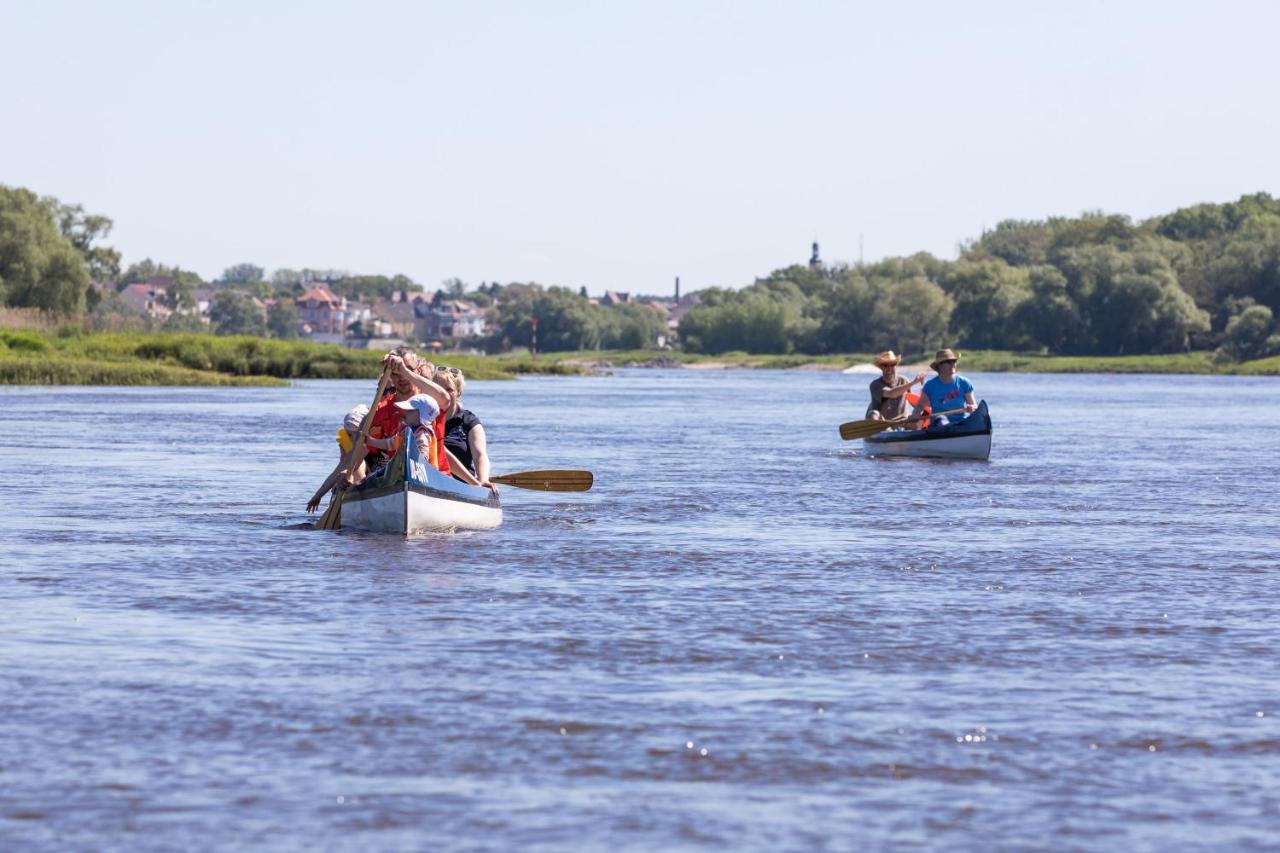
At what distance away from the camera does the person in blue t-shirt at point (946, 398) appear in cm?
3203

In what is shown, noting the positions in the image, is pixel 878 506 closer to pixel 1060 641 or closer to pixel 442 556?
pixel 442 556

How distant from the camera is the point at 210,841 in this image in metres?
7.89

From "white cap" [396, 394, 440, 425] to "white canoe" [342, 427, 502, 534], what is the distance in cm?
39

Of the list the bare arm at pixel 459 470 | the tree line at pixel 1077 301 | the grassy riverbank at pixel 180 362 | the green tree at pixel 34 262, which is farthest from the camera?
the tree line at pixel 1077 301

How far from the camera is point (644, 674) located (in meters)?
11.4

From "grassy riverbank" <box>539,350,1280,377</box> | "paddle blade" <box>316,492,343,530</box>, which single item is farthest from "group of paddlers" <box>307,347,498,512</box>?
"grassy riverbank" <box>539,350,1280,377</box>

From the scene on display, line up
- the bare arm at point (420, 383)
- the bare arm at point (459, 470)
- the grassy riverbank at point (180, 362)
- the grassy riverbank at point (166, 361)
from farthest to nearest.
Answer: the grassy riverbank at point (180, 362)
the grassy riverbank at point (166, 361)
the bare arm at point (459, 470)
the bare arm at point (420, 383)

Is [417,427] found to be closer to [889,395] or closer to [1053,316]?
[889,395]

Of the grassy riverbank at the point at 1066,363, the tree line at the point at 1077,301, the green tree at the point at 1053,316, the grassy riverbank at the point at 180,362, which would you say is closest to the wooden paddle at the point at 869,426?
the grassy riverbank at the point at 180,362

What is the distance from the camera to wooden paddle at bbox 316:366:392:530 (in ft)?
58.9

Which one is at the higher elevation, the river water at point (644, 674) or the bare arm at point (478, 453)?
the bare arm at point (478, 453)

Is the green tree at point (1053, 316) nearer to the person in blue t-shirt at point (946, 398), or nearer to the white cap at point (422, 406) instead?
the person in blue t-shirt at point (946, 398)

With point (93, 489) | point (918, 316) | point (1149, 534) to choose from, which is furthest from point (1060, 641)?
point (918, 316)

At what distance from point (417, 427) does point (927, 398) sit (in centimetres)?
1597
